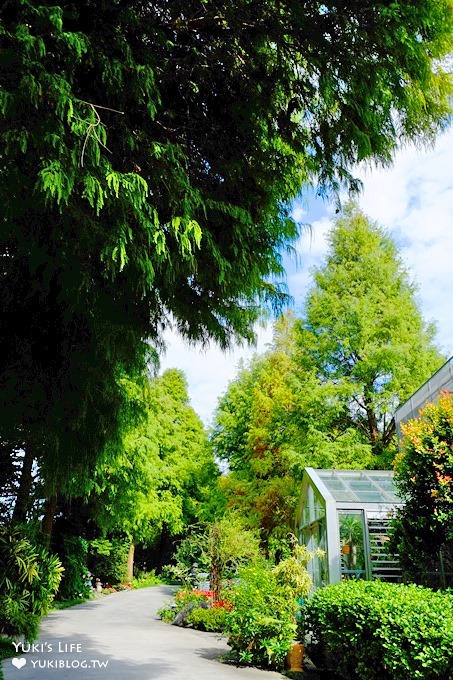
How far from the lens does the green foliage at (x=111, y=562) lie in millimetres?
20547

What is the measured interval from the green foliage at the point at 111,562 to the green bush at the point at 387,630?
49.3 ft

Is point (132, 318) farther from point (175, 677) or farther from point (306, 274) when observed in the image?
point (306, 274)

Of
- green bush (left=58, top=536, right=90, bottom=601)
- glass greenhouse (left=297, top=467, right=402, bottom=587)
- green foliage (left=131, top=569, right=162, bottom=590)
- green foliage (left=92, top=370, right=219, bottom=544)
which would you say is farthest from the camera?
green foliage (left=131, top=569, right=162, bottom=590)

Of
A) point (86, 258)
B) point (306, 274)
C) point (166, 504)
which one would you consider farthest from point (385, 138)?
point (166, 504)

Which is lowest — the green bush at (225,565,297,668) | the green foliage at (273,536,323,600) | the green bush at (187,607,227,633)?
the green bush at (187,607,227,633)

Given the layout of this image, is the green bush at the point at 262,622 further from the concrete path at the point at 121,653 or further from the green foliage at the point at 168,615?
the green foliage at the point at 168,615

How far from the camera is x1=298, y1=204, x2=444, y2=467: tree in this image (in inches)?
577

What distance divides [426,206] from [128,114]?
6687 millimetres

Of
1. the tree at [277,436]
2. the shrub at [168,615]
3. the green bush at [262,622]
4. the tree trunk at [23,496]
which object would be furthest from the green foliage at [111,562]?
the green bush at [262,622]

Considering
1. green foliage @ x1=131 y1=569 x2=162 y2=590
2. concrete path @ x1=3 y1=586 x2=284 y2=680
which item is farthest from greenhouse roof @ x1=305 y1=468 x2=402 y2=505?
green foliage @ x1=131 y1=569 x2=162 y2=590

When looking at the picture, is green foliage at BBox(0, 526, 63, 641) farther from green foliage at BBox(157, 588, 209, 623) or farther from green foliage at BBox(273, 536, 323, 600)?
green foliage at BBox(157, 588, 209, 623)

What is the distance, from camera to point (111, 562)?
69.3 ft

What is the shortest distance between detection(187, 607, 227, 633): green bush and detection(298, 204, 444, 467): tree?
583 centimetres

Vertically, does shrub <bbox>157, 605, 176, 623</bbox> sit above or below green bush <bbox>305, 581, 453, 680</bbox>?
below
